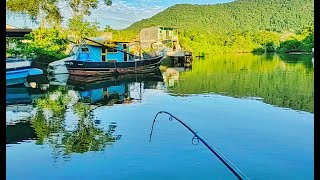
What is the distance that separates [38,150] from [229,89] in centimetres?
973

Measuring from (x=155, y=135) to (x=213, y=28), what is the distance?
73.5 m

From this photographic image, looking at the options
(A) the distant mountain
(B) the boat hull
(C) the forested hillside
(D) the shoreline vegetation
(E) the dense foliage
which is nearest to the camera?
(B) the boat hull

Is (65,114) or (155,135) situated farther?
(65,114)

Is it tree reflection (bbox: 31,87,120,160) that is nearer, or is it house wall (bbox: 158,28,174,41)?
tree reflection (bbox: 31,87,120,160)

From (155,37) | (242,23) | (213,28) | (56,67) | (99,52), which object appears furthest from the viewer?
(242,23)

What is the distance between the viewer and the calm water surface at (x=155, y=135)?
5629 millimetres

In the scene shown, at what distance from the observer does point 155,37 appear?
37.9 metres

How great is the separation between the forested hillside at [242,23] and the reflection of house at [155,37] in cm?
1652

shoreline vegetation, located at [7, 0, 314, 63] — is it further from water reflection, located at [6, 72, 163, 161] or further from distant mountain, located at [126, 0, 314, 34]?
water reflection, located at [6, 72, 163, 161]

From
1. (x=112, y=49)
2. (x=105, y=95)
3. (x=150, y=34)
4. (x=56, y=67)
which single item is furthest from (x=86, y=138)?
(x=150, y=34)

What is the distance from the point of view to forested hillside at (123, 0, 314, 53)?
206 ft

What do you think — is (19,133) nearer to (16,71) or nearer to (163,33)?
(16,71)

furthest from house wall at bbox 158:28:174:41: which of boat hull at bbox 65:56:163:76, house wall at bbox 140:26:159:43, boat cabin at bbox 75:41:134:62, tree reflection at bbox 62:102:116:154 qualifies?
tree reflection at bbox 62:102:116:154

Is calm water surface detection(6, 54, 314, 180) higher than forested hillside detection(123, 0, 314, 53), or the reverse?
forested hillside detection(123, 0, 314, 53)
